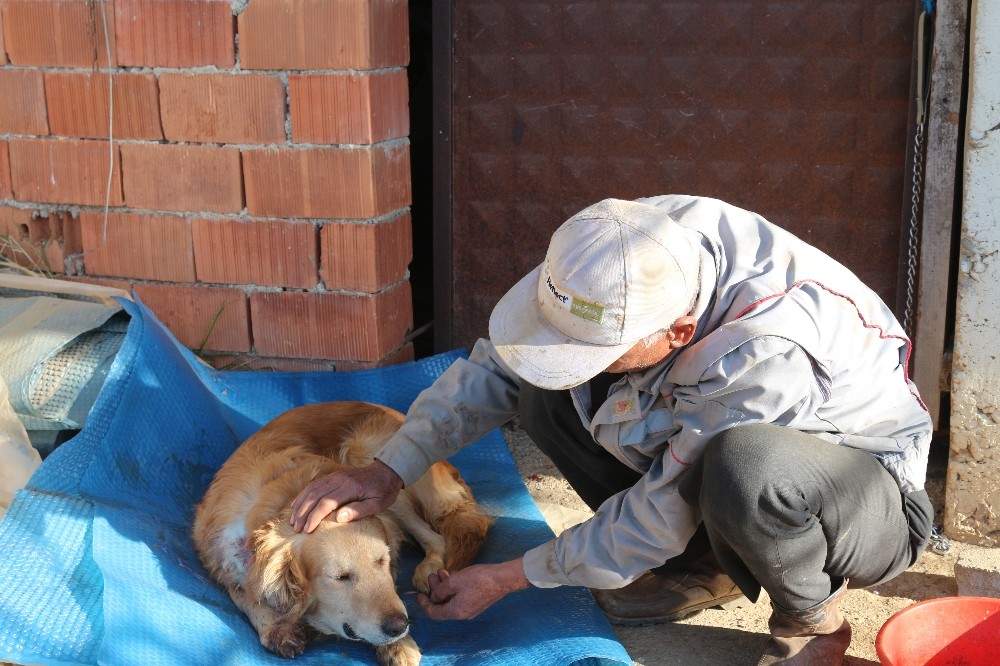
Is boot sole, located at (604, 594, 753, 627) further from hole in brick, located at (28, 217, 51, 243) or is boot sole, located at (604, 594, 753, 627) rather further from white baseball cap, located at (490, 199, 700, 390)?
hole in brick, located at (28, 217, 51, 243)

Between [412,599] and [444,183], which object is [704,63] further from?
[412,599]

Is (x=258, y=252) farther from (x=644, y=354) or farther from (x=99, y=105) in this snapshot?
(x=644, y=354)

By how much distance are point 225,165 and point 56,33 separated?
76 centimetres

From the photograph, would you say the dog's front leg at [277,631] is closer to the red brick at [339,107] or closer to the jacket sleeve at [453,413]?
the jacket sleeve at [453,413]

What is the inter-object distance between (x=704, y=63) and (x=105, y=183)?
2.14 metres

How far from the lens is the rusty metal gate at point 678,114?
328cm

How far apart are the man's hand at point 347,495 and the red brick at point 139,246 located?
1.41 meters

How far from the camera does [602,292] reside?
73.6 inches

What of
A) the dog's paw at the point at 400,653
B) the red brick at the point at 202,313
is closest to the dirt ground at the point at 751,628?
the dog's paw at the point at 400,653

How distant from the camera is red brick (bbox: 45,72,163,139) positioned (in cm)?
349

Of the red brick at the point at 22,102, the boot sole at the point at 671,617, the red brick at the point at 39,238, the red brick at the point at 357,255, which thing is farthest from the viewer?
the red brick at the point at 39,238

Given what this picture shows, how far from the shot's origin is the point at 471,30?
358cm

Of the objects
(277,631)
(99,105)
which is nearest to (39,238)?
(99,105)

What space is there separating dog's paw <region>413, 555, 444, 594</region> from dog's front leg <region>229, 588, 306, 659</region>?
0.36 m
